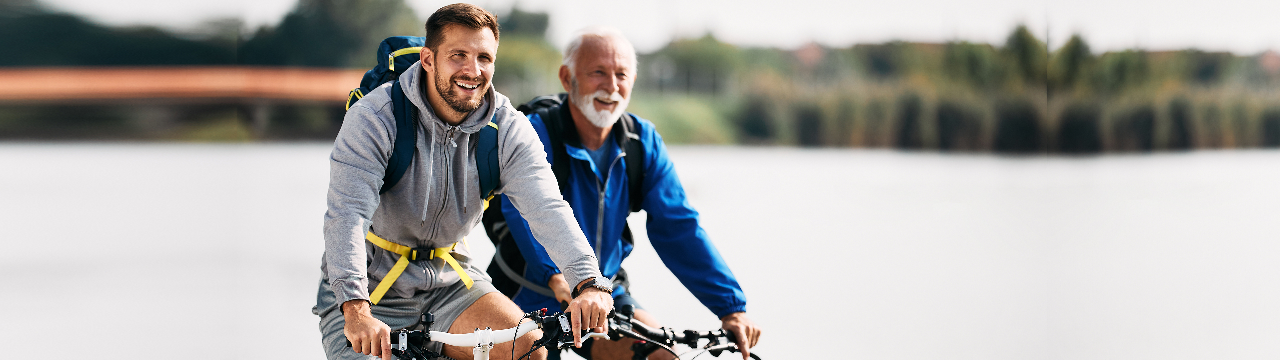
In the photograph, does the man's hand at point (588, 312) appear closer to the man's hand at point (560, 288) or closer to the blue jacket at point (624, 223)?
the man's hand at point (560, 288)

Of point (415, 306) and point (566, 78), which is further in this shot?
point (566, 78)

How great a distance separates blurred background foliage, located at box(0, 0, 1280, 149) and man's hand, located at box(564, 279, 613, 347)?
19.3 m

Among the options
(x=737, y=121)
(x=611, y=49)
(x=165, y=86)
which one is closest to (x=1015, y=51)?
(x=737, y=121)

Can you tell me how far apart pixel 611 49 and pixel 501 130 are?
2.47ft

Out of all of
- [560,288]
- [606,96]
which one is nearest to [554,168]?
[606,96]

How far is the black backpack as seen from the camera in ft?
10.2

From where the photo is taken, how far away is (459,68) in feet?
7.37

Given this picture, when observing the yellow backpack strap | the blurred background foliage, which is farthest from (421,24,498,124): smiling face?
the blurred background foliage

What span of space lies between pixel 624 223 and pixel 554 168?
0.31 m

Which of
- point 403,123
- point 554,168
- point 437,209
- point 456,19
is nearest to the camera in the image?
point 456,19

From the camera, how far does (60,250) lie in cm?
916

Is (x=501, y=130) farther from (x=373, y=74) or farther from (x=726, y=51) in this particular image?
(x=726, y=51)

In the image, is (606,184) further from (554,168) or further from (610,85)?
(610,85)

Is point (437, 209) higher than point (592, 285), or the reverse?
point (437, 209)
